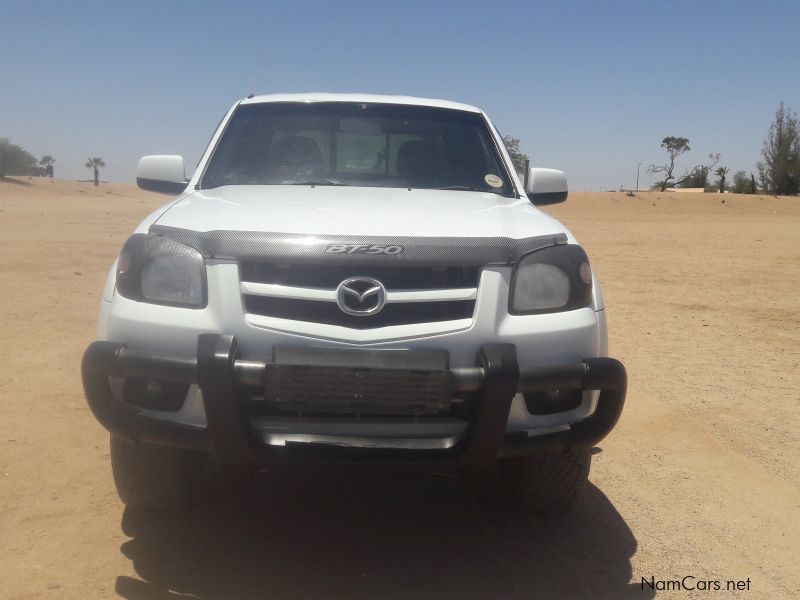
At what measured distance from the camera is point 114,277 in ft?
9.45

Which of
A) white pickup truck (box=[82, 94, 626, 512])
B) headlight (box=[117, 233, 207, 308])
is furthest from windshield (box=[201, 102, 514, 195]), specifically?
headlight (box=[117, 233, 207, 308])

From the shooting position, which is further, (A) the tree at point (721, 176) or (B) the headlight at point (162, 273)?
(A) the tree at point (721, 176)

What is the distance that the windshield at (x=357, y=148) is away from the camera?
396cm

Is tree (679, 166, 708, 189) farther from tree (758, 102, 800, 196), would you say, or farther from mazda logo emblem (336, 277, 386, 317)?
mazda logo emblem (336, 277, 386, 317)

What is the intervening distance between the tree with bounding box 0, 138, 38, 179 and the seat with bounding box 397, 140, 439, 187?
5033 centimetres

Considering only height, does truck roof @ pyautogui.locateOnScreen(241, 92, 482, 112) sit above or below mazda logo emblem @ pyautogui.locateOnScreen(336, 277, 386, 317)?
above

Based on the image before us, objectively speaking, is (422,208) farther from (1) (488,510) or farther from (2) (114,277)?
(1) (488,510)

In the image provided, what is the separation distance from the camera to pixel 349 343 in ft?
8.38

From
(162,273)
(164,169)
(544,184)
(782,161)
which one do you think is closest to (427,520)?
(162,273)

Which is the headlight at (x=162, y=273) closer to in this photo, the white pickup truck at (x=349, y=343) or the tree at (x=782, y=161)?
the white pickup truck at (x=349, y=343)

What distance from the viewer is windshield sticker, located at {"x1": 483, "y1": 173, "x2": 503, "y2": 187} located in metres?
4.02

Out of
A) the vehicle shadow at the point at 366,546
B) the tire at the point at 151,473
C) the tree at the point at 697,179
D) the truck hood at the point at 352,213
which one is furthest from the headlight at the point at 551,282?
the tree at the point at 697,179

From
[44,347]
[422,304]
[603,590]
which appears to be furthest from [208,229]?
[44,347]

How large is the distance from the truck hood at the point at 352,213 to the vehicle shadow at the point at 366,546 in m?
1.24
